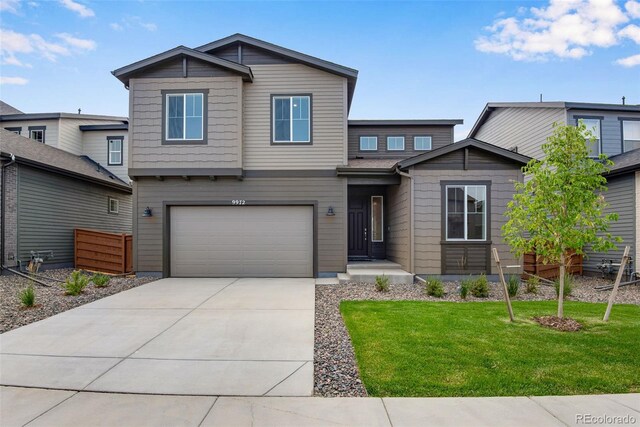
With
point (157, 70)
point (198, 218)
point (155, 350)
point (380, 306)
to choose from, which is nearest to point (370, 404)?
point (155, 350)

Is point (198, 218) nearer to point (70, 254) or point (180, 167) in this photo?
point (180, 167)

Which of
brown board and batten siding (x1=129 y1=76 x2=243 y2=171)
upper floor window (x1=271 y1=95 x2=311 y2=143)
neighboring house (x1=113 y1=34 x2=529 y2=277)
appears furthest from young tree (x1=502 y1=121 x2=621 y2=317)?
brown board and batten siding (x1=129 y1=76 x2=243 y2=171)

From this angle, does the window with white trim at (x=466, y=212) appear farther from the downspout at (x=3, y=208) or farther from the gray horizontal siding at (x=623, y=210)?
the downspout at (x=3, y=208)

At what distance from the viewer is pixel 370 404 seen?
3.00 m

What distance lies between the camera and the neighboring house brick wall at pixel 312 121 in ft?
33.7

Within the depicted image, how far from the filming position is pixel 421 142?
46.7 ft

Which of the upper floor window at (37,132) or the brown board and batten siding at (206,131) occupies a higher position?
the upper floor window at (37,132)

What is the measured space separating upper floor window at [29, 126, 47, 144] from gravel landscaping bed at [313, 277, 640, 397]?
1604 centimetres

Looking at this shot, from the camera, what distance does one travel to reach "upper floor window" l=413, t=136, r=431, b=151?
14187mm

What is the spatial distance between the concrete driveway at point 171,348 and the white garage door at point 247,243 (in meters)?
3.07

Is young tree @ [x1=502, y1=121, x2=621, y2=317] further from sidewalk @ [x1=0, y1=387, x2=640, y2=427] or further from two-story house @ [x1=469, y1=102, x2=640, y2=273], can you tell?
two-story house @ [x1=469, y1=102, x2=640, y2=273]

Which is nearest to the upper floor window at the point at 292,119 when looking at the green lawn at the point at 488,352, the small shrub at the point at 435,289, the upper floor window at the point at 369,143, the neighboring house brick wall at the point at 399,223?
the neighboring house brick wall at the point at 399,223

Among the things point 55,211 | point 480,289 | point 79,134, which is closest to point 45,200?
point 55,211

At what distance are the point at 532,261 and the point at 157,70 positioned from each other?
12.3 metres
